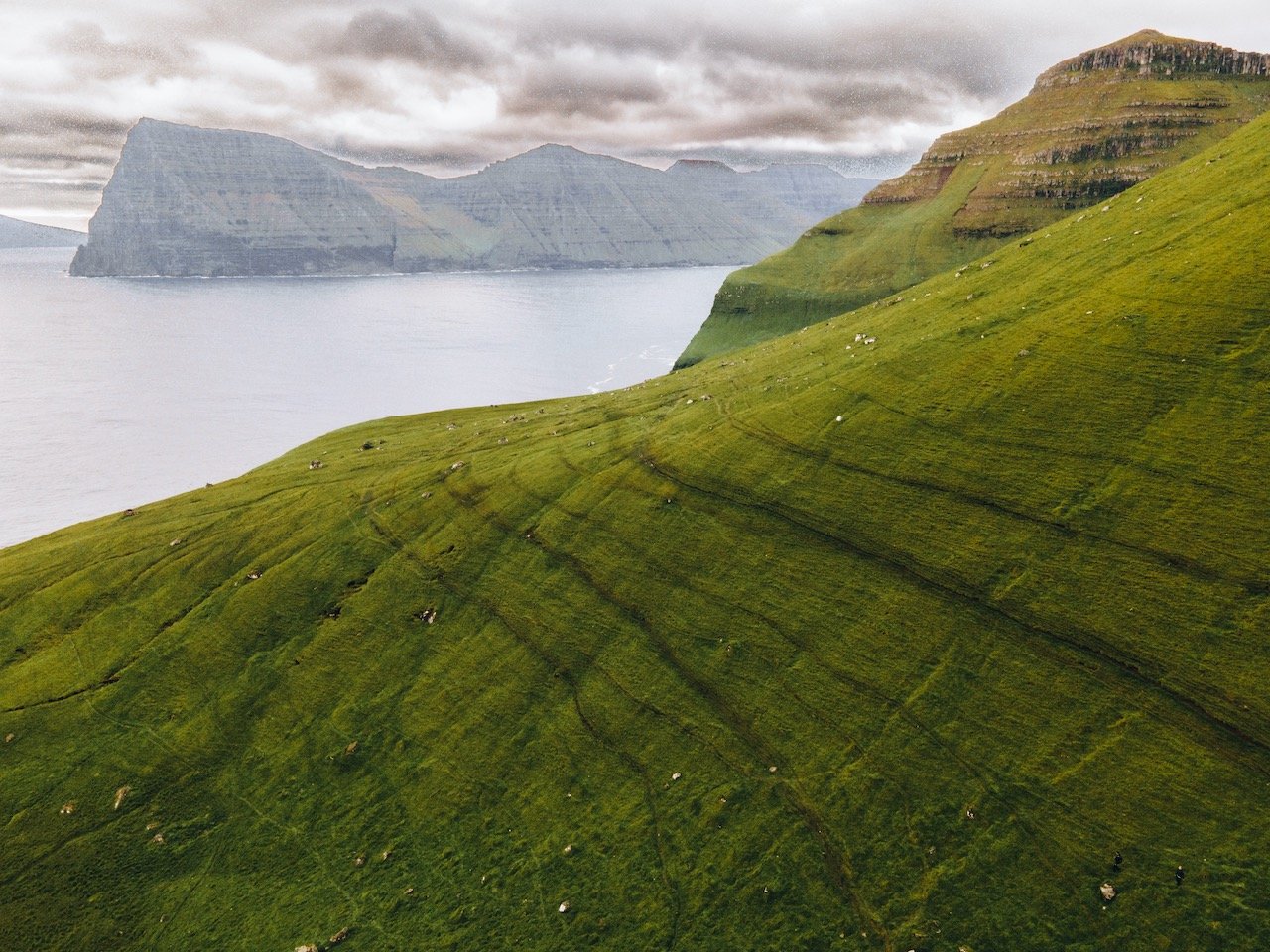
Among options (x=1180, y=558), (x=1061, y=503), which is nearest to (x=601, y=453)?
(x=1061, y=503)

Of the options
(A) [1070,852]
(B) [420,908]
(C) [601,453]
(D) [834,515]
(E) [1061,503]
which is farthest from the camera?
(C) [601,453]

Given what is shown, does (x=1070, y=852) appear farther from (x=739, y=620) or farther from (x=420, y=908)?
(x=420, y=908)

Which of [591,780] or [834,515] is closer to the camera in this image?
[591,780]

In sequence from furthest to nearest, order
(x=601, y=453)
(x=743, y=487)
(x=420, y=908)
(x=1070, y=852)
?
(x=601, y=453), (x=743, y=487), (x=420, y=908), (x=1070, y=852)

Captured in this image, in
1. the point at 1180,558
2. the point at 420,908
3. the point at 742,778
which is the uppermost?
the point at 1180,558

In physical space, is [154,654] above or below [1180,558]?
below

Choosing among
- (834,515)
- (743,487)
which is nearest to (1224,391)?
(834,515)
